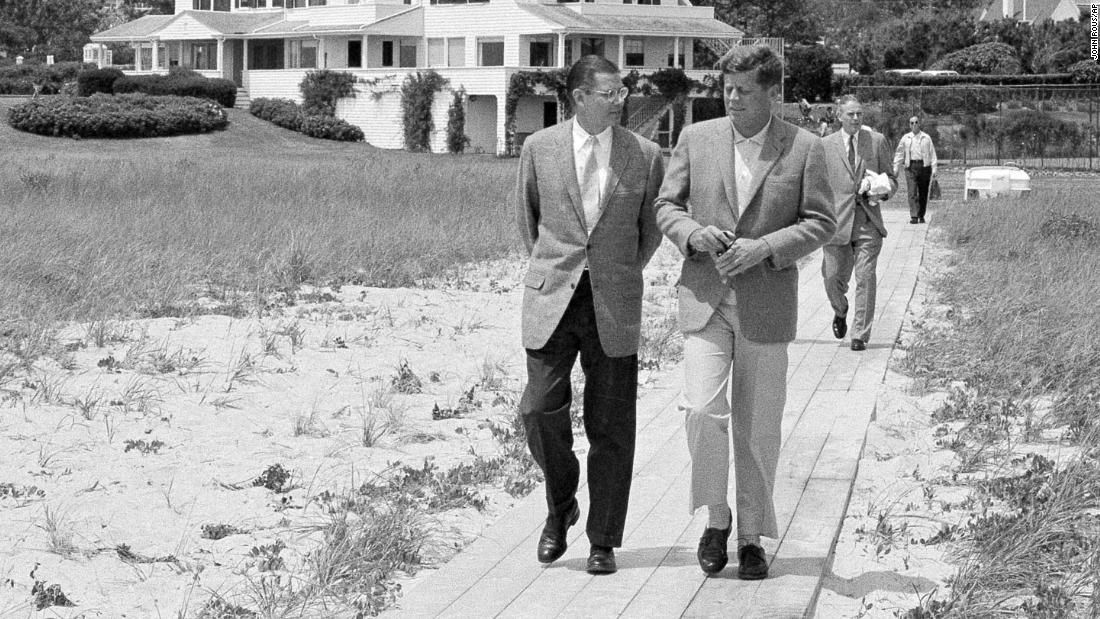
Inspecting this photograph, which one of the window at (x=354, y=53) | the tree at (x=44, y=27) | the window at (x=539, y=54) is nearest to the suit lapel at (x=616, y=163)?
the window at (x=539, y=54)

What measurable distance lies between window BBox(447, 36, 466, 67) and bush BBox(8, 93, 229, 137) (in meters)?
11.7

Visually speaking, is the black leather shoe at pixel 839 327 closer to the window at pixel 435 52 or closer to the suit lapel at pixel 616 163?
the suit lapel at pixel 616 163

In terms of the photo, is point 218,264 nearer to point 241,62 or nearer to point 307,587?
point 307,587

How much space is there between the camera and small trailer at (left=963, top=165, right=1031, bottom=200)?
96.6 feet

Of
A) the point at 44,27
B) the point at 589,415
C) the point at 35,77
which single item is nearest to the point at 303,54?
the point at 35,77

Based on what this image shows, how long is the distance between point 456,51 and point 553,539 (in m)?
60.0

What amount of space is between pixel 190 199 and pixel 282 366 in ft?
34.6

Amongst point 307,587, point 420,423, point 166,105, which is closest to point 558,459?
point 307,587

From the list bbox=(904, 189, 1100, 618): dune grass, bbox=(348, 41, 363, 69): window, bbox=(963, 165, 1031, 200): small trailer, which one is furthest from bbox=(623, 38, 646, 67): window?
bbox=(904, 189, 1100, 618): dune grass

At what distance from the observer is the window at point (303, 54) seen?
66812 millimetres

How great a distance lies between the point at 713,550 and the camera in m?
5.93

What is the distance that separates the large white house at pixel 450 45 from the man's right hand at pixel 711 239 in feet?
177

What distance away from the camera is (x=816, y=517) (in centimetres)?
683

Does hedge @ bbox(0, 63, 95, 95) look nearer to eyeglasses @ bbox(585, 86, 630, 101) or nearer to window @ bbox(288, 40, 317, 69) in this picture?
window @ bbox(288, 40, 317, 69)
